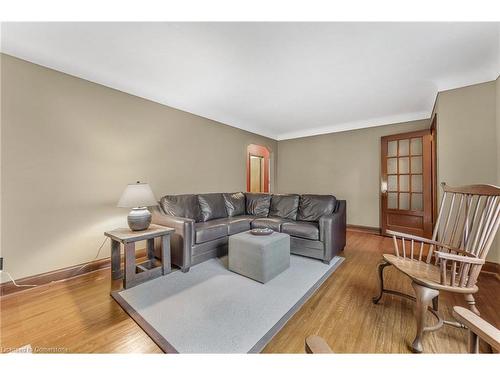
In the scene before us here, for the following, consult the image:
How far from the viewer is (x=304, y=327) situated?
1495mm

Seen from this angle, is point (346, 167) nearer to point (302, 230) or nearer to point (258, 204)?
point (258, 204)

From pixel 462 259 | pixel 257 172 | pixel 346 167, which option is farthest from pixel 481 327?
pixel 257 172

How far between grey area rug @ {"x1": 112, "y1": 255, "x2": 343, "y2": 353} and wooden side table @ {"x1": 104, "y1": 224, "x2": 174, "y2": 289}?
91 mm

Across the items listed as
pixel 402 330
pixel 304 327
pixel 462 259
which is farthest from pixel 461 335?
pixel 304 327

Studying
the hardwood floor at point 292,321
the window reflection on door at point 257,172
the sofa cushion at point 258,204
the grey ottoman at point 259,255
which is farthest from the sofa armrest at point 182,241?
the window reflection on door at point 257,172

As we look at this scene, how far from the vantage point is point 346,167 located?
183 inches

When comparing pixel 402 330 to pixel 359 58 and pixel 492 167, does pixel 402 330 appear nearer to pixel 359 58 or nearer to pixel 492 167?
pixel 492 167

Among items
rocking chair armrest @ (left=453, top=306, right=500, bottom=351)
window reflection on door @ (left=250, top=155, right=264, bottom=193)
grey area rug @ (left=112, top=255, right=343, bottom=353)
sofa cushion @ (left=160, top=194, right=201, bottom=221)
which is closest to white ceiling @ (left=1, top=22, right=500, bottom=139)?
sofa cushion @ (left=160, top=194, right=201, bottom=221)

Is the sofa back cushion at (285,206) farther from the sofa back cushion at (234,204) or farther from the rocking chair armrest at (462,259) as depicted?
the rocking chair armrest at (462,259)

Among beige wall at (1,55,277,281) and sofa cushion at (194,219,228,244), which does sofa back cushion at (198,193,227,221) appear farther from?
beige wall at (1,55,277,281)

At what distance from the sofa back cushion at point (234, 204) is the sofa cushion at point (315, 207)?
3.57 ft

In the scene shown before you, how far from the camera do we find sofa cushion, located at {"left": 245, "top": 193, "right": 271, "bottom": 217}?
12.4 feet

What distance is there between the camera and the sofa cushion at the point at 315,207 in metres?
3.16

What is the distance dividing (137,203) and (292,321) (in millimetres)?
1942
